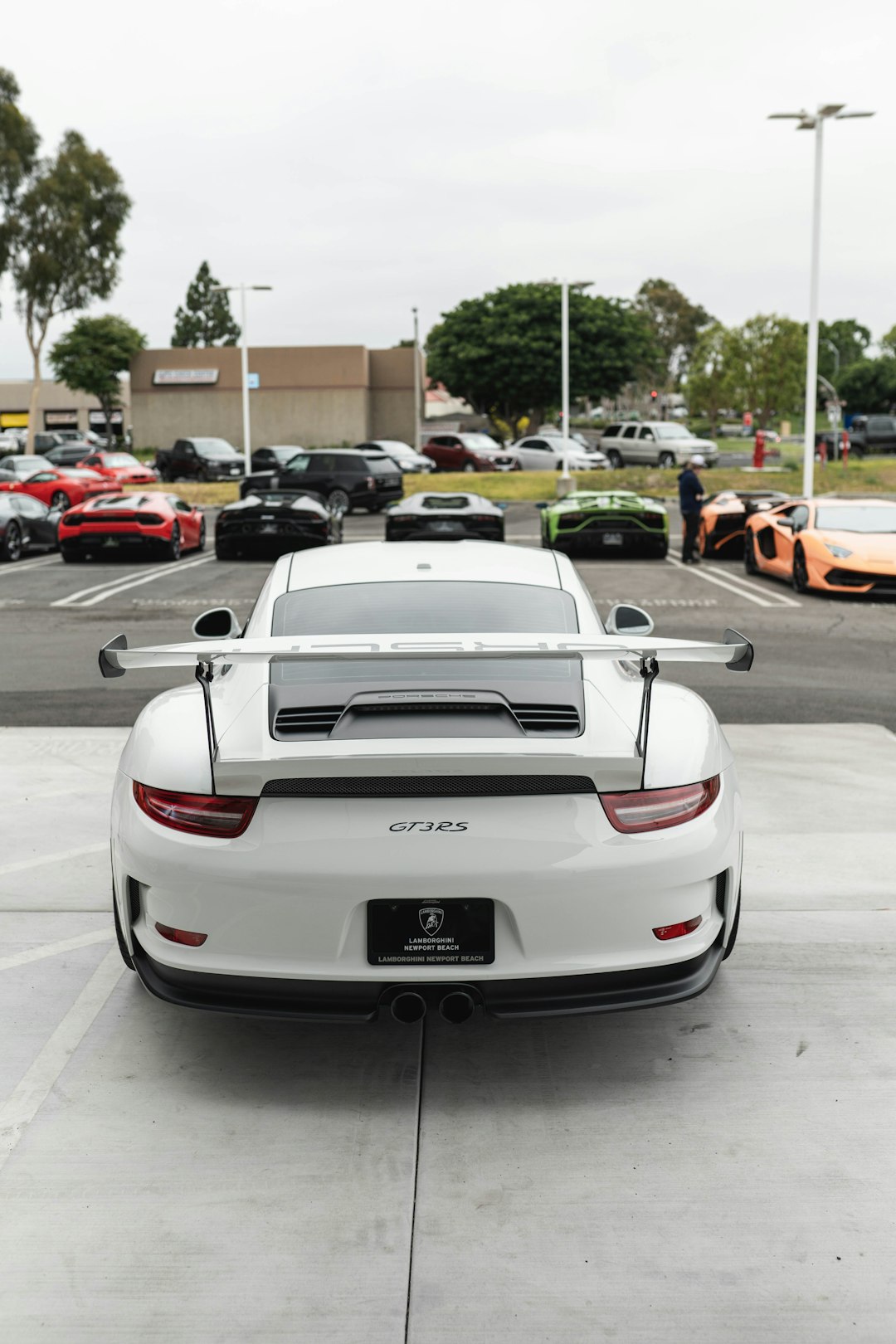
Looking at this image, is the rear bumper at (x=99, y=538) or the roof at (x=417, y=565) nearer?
the roof at (x=417, y=565)

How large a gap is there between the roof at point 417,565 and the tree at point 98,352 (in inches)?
2714

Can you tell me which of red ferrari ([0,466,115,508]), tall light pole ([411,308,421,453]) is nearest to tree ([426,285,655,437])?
tall light pole ([411,308,421,453])

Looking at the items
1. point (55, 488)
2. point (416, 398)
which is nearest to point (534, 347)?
point (416, 398)

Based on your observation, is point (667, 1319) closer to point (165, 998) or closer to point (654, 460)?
point (165, 998)

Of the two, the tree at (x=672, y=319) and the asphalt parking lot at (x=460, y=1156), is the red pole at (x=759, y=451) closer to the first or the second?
the asphalt parking lot at (x=460, y=1156)

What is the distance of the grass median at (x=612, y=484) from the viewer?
Result: 39.6m

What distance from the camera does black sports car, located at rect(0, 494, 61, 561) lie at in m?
22.2

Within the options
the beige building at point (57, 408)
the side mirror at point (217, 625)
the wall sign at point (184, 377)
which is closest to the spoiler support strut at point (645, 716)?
the side mirror at point (217, 625)

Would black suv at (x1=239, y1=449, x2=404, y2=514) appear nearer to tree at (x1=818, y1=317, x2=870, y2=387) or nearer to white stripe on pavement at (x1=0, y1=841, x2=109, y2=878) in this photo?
white stripe on pavement at (x1=0, y1=841, x2=109, y2=878)

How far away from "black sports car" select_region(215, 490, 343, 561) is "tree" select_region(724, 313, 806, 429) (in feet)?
182

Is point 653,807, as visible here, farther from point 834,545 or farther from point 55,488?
point 55,488

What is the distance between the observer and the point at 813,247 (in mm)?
28828

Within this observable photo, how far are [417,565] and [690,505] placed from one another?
17191 millimetres

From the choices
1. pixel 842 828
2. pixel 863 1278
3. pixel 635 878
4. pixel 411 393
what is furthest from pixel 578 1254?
pixel 411 393
